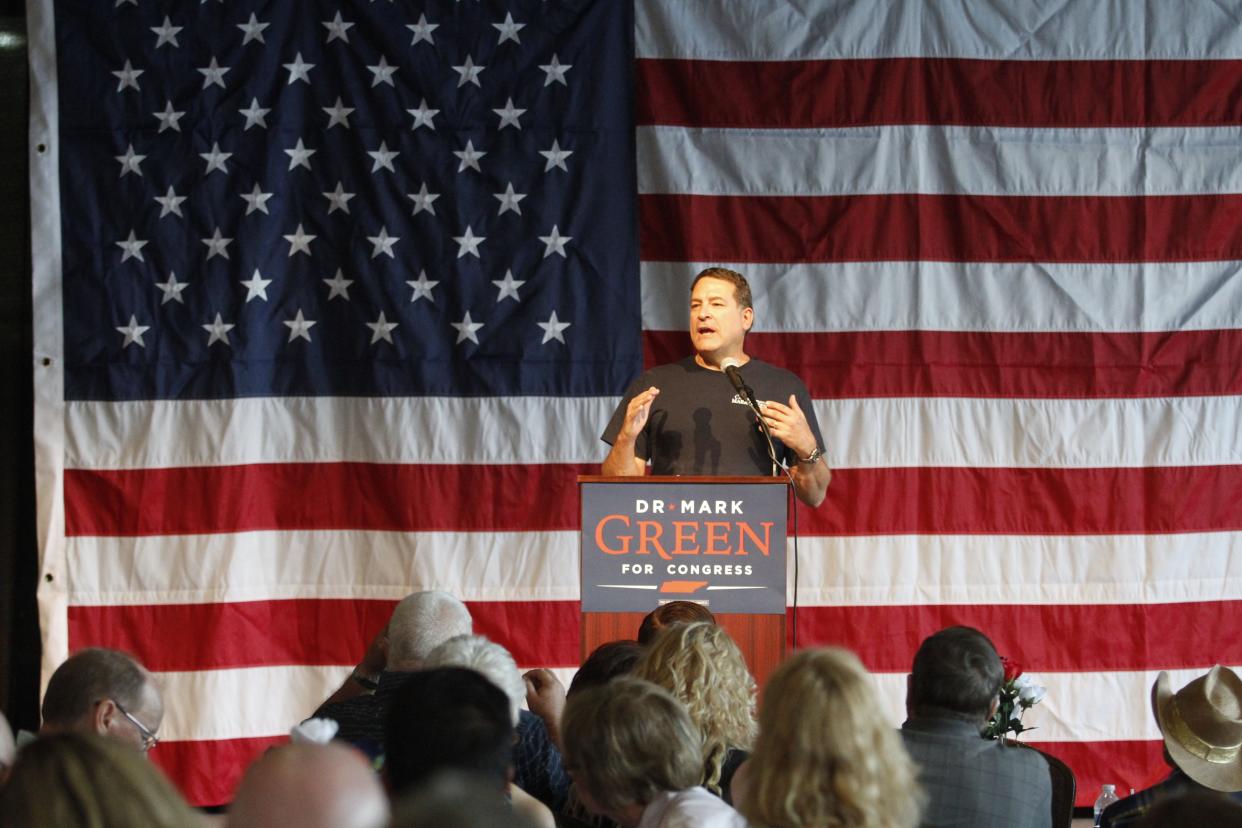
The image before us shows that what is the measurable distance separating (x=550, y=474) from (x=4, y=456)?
2320 millimetres

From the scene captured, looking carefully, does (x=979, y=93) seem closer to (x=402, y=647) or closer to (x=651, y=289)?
(x=651, y=289)

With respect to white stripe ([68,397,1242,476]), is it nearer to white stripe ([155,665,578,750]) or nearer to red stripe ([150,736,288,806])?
white stripe ([155,665,578,750])

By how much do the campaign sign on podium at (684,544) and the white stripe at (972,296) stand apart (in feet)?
6.44

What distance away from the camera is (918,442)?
6297mm

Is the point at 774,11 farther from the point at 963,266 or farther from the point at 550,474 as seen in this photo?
the point at 550,474

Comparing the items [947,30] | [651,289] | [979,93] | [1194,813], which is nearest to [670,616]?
[1194,813]

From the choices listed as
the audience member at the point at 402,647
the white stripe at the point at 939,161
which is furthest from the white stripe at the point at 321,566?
the audience member at the point at 402,647

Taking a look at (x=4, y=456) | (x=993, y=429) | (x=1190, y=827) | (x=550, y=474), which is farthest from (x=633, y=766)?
(x=4, y=456)

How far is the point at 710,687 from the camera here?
10.3ft

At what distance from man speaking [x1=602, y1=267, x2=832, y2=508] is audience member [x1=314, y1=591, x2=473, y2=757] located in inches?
50.2

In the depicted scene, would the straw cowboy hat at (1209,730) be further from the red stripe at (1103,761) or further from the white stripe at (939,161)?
the white stripe at (939,161)

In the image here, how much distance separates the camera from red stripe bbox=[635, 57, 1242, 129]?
Result: 6.31 meters

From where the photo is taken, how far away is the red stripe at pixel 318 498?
6215mm

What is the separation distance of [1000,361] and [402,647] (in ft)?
11.6
